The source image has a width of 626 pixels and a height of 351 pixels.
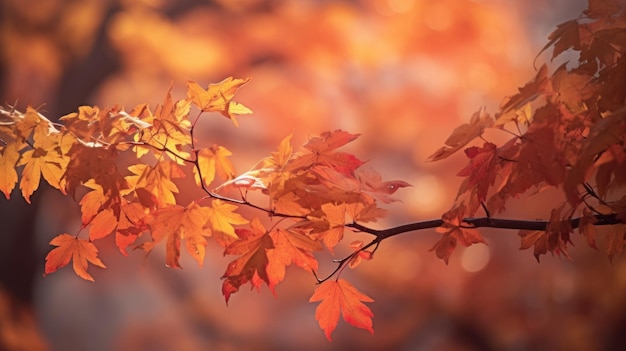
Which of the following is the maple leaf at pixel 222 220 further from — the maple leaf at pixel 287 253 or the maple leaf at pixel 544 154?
the maple leaf at pixel 544 154

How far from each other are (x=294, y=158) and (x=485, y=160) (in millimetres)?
190

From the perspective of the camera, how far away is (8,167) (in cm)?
66

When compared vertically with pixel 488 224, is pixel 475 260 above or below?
below

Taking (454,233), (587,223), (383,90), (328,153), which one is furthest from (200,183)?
(383,90)

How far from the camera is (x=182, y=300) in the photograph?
3.93 m

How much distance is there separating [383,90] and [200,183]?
2778 millimetres

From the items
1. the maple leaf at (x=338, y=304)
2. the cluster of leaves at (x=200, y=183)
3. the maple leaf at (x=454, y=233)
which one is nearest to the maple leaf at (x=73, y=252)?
the cluster of leaves at (x=200, y=183)

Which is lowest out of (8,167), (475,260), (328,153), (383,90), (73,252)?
(475,260)

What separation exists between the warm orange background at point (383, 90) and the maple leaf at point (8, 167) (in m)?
2.40

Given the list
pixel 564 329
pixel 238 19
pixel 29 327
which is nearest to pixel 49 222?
pixel 29 327

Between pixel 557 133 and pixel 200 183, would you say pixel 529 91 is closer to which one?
pixel 557 133

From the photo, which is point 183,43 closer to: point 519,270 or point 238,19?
point 238,19

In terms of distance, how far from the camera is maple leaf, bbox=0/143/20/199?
65cm

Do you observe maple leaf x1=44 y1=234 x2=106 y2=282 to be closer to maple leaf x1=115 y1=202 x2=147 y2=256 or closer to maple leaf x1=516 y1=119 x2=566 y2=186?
maple leaf x1=115 y1=202 x2=147 y2=256
